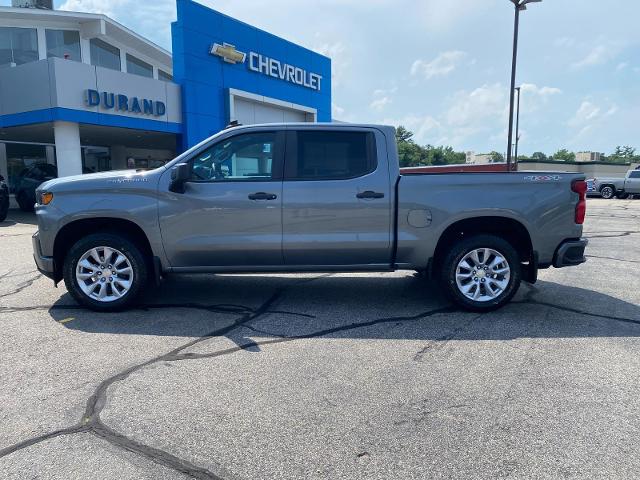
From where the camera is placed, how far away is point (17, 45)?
67.1 feet

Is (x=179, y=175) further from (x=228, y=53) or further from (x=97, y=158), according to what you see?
(x=97, y=158)

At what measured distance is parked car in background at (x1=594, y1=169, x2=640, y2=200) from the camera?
30.6 meters

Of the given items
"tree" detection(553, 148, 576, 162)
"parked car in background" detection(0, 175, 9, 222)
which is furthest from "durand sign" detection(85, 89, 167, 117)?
"tree" detection(553, 148, 576, 162)

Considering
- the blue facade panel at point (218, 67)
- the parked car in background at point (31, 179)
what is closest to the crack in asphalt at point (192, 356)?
the parked car in background at point (31, 179)

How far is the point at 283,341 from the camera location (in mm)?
4465

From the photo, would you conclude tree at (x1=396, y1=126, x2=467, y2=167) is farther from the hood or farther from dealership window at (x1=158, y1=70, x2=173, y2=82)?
the hood

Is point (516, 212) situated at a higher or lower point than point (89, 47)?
lower

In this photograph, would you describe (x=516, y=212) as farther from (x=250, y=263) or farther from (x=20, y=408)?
(x=20, y=408)

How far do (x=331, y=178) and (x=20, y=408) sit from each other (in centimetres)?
346

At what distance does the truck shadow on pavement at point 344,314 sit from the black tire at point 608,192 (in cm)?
2995

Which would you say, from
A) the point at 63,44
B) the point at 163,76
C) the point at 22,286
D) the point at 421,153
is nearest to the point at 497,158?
the point at 421,153

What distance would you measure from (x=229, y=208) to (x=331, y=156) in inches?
49.4

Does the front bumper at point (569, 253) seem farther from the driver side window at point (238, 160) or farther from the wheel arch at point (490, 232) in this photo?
the driver side window at point (238, 160)

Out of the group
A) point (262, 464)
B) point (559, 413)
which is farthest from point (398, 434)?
point (559, 413)
